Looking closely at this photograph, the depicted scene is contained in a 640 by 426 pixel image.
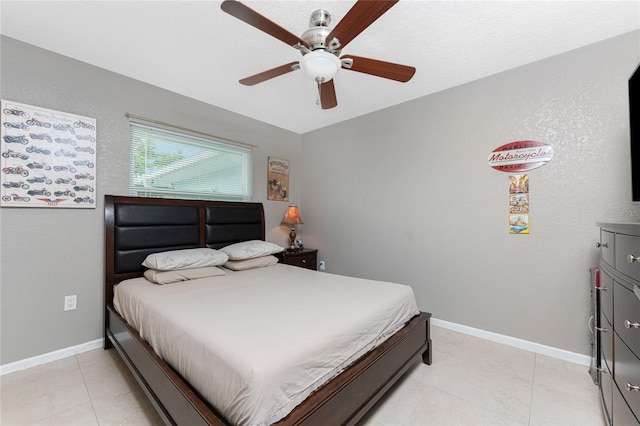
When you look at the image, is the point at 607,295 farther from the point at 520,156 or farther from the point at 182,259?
the point at 182,259

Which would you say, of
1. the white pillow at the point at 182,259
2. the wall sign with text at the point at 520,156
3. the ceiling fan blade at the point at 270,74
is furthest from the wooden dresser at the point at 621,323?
the white pillow at the point at 182,259

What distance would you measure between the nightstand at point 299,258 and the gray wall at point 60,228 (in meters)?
1.87

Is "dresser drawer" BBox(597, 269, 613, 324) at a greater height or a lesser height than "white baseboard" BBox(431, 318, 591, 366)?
greater

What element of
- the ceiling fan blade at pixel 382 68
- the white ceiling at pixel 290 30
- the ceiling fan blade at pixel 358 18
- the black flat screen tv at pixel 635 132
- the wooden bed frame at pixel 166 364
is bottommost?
the wooden bed frame at pixel 166 364

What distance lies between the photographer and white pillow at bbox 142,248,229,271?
92.7 inches

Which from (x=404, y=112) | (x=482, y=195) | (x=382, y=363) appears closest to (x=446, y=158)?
(x=482, y=195)

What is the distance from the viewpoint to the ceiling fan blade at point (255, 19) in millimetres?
1239

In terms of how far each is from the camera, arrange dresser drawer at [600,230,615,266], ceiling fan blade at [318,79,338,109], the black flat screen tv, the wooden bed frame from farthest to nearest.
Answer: ceiling fan blade at [318,79,338,109] → the black flat screen tv → dresser drawer at [600,230,615,266] → the wooden bed frame

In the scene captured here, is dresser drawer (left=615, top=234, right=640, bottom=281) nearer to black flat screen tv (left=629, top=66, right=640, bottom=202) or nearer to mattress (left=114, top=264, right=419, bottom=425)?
black flat screen tv (left=629, top=66, right=640, bottom=202)

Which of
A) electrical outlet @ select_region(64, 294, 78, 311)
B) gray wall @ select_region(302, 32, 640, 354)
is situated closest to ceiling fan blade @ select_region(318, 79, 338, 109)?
gray wall @ select_region(302, 32, 640, 354)

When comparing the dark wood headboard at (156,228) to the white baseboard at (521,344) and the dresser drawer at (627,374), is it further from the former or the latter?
the dresser drawer at (627,374)

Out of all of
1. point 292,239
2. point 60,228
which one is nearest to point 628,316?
point 292,239

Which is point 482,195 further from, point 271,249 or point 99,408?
point 99,408

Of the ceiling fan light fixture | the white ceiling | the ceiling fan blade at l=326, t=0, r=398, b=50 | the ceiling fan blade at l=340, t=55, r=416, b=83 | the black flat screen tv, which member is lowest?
the black flat screen tv
